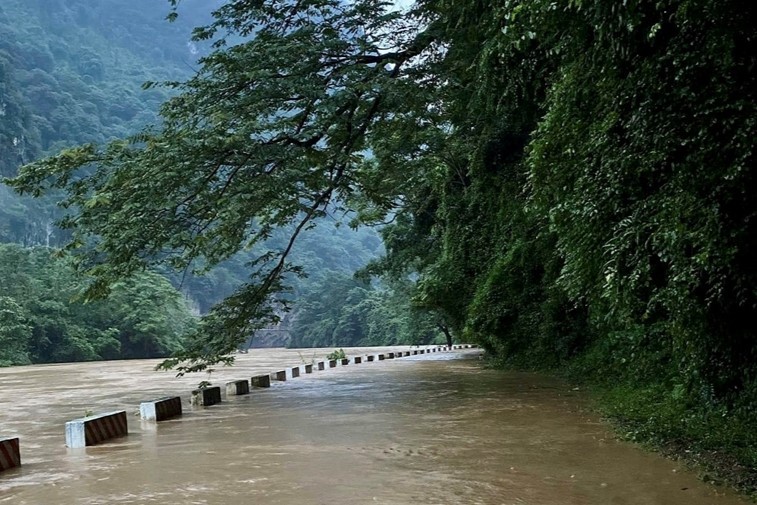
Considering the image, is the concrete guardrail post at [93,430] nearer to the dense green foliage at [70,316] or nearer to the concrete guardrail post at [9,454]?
the concrete guardrail post at [9,454]

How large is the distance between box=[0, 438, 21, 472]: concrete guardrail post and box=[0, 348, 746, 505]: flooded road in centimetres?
18

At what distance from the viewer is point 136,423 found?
1243 cm

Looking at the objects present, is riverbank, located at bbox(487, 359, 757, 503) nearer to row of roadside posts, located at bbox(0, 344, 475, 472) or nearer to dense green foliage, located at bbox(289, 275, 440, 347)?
row of roadside posts, located at bbox(0, 344, 475, 472)

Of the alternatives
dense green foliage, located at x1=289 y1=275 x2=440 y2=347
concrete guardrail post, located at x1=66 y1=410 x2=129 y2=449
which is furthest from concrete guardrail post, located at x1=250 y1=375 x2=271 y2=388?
dense green foliage, located at x1=289 y1=275 x2=440 y2=347

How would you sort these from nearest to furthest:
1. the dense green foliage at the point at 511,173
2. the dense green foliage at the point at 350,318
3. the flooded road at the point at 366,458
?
the dense green foliage at the point at 511,173
the flooded road at the point at 366,458
the dense green foliage at the point at 350,318

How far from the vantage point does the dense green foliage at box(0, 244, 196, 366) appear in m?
48.2

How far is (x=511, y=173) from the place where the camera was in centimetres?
1831

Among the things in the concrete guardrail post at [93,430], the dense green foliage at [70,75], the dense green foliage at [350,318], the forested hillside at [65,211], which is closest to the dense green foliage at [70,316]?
the forested hillside at [65,211]

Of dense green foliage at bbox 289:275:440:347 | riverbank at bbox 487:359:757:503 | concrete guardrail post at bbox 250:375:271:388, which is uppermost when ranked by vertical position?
dense green foliage at bbox 289:275:440:347

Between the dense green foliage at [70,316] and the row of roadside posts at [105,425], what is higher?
the dense green foliage at [70,316]

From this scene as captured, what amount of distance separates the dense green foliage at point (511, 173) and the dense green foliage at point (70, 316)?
108 ft

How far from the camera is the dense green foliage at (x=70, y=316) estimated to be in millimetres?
48250

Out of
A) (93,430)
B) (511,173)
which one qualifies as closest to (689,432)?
(93,430)

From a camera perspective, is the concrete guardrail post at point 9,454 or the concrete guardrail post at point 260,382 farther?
the concrete guardrail post at point 260,382
